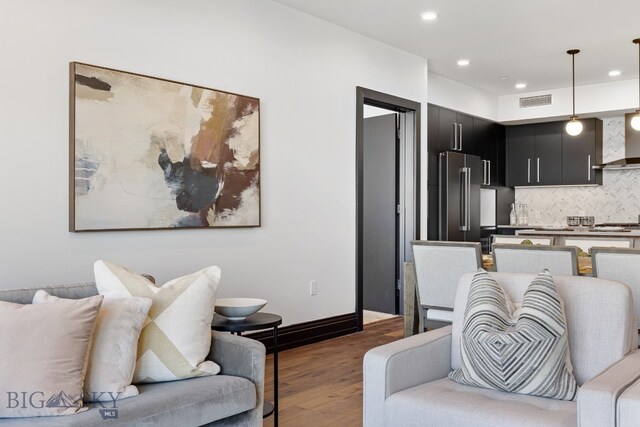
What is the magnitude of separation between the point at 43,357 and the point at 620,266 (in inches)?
116

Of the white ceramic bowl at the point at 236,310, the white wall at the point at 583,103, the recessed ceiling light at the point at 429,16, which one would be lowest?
the white ceramic bowl at the point at 236,310

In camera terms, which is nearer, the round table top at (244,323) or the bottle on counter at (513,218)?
the round table top at (244,323)

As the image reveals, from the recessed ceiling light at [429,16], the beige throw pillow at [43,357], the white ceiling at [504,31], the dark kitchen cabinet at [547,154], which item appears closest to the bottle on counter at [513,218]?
the dark kitchen cabinet at [547,154]

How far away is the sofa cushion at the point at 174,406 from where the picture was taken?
1.85 m

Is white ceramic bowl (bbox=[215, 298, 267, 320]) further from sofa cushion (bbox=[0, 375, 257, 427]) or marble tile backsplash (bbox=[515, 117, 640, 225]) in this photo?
marble tile backsplash (bbox=[515, 117, 640, 225])

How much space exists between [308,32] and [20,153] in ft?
8.56

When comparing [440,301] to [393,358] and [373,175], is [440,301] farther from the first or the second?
[373,175]

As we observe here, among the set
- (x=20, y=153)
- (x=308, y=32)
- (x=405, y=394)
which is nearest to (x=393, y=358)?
(x=405, y=394)

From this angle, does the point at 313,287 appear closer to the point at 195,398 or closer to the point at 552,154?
the point at 195,398

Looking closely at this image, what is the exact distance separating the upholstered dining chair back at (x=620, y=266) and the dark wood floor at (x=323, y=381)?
159 cm

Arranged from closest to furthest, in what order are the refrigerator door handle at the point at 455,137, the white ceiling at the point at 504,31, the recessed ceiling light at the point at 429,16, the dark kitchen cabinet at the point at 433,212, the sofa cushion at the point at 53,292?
1. the sofa cushion at the point at 53,292
2. the white ceiling at the point at 504,31
3. the recessed ceiling light at the point at 429,16
4. the dark kitchen cabinet at the point at 433,212
5. the refrigerator door handle at the point at 455,137

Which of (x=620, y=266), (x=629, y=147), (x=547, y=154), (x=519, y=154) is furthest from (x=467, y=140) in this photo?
(x=620, y=266)

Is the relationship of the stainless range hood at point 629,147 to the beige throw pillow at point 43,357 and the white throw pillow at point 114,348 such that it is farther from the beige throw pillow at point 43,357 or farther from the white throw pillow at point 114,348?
the beige throw pillow at point 43,357

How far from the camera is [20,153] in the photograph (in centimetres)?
304
